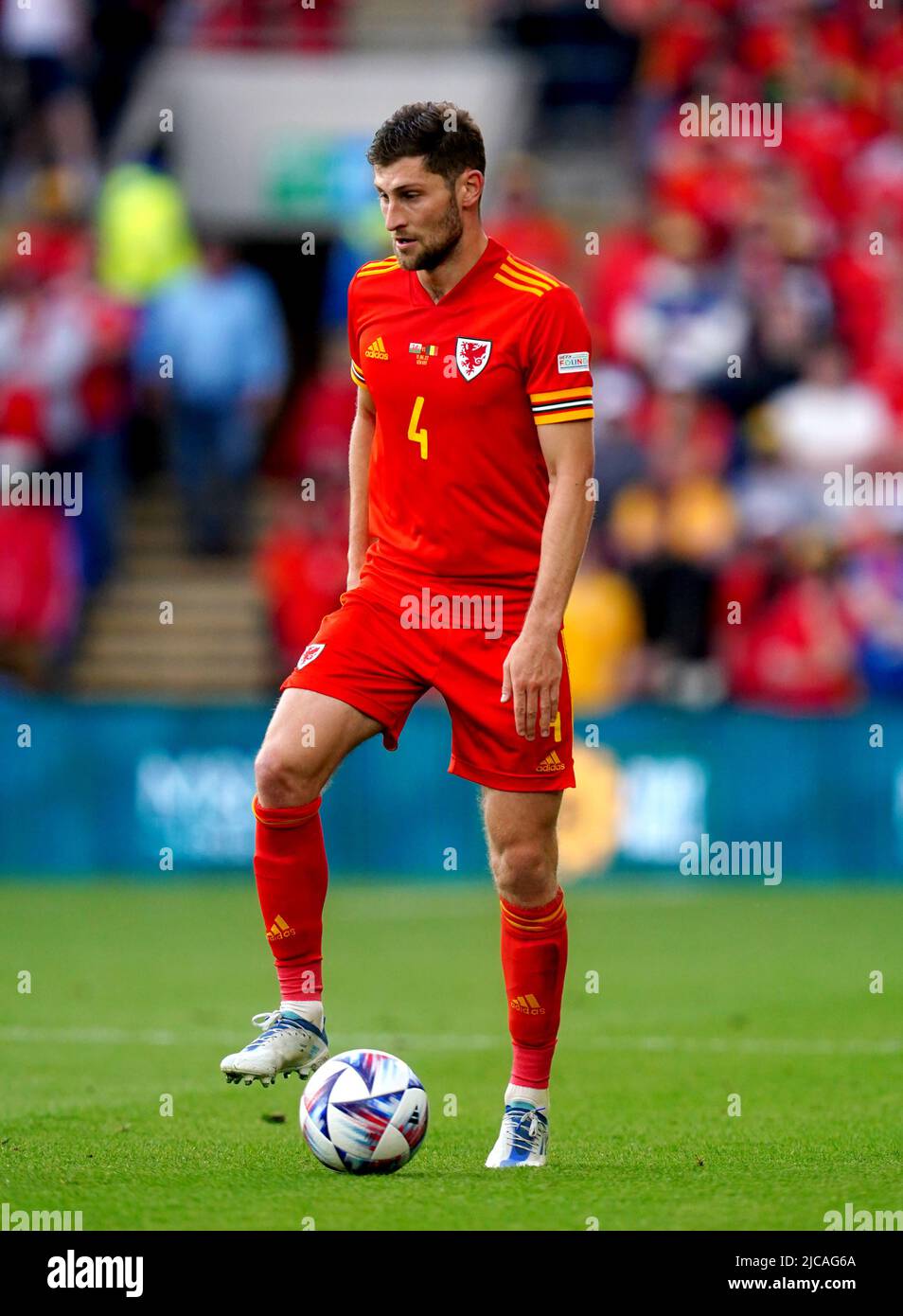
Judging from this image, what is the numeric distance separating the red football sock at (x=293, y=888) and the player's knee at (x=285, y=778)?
0.04 metres

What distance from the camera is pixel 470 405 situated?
6531 mm

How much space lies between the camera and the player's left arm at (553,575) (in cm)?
638

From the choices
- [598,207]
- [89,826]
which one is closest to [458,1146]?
[89,826]

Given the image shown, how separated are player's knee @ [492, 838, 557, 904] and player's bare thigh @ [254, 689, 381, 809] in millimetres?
518

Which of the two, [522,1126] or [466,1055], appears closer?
[522,1126]

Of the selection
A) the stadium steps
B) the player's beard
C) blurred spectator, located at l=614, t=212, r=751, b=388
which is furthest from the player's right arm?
the stadium steps

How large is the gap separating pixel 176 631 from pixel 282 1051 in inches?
487

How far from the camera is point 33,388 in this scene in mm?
17266

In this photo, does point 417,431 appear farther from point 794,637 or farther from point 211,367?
point 211,367
